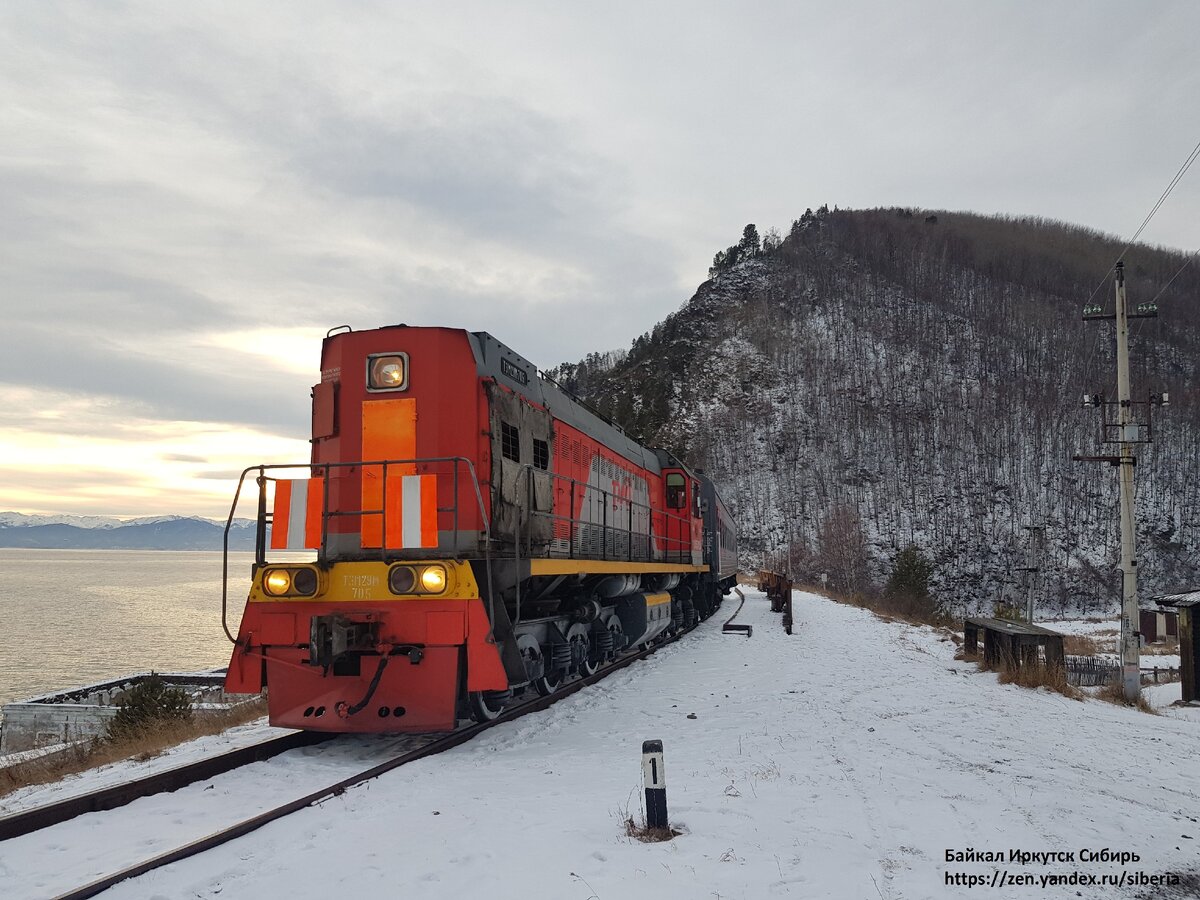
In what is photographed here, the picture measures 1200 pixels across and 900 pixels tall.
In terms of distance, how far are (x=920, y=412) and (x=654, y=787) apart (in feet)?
306

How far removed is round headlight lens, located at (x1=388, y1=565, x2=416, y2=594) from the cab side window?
10667 mm

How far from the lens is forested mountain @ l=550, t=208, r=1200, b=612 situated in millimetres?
74375

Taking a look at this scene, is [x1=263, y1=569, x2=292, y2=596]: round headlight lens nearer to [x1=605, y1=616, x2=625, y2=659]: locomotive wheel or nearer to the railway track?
the railway track

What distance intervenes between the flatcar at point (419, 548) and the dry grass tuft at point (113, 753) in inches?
65.7

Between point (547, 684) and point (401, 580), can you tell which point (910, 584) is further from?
point (401, 580)

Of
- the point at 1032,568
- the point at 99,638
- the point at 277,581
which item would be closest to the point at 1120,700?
the point at 277,581

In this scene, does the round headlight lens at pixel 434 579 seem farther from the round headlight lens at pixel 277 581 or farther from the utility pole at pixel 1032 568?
the utility pole at pixel 1032 568

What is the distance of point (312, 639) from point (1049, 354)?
11378cm

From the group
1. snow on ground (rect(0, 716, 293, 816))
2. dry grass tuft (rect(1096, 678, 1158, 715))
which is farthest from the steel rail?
dry grass tuft (rect(1096, 678, 1158, 715))

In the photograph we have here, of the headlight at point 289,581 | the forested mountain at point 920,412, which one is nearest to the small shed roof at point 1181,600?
the headlight at point 289,581

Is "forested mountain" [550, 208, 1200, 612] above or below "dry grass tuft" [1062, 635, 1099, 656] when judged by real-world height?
above

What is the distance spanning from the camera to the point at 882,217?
14125 cm

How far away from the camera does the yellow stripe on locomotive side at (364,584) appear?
279 inches

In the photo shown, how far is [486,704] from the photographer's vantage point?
8461 mm
